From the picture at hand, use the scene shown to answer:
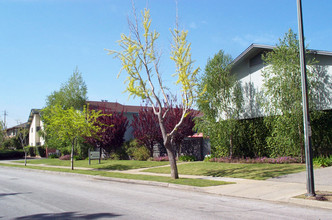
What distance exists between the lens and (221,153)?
21.8 metres

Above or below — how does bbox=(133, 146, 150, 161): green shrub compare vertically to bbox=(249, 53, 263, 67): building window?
below

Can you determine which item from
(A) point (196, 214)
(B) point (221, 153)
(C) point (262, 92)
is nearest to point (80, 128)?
(B) point (221, 153)

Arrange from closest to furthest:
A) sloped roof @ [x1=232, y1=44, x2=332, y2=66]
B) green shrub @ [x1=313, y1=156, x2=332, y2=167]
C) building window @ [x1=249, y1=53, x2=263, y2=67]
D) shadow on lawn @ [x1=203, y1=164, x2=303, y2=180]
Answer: shadow on lawn @ [x1=203, y1=164, x2=303, y2=180], green shrub @ [x1=313, y1=156, x2=332, y2=167], sloped roof @ [x1=232, y1=44, x2=332, y2=66], building window @ [x1=249, y1=53, x2=263, y2=67]

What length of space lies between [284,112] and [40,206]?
1333 centimetres

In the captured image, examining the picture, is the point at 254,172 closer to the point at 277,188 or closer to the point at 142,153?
the point at 277,188

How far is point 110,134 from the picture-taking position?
29.4 m

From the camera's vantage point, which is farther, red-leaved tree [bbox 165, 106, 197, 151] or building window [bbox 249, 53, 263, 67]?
red-leaved tree [bbox 165, 106, 197, 151]

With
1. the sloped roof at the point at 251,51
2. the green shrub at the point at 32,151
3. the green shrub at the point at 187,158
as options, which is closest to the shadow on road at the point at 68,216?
the sloped roof at the point at 251,51

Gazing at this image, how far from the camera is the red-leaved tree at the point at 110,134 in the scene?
29266 millimetres

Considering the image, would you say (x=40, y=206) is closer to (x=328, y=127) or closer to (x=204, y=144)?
(x=328, y=127)

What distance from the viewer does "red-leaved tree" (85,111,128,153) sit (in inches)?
1152

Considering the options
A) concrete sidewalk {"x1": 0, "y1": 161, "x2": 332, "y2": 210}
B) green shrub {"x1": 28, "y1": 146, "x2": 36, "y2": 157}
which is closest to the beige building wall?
green shrub {"x1": 28, "y1": 146, "x2": 36, "y2": 157}

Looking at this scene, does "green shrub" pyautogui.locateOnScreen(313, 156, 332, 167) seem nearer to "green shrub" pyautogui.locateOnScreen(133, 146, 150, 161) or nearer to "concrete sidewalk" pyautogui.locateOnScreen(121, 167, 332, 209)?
"concrete sidewalk" pyautogui.locateOnScreen(121, 167, 332, 209)

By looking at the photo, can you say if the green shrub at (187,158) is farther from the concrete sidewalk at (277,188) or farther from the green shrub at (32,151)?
the green shrub at (32,151)
